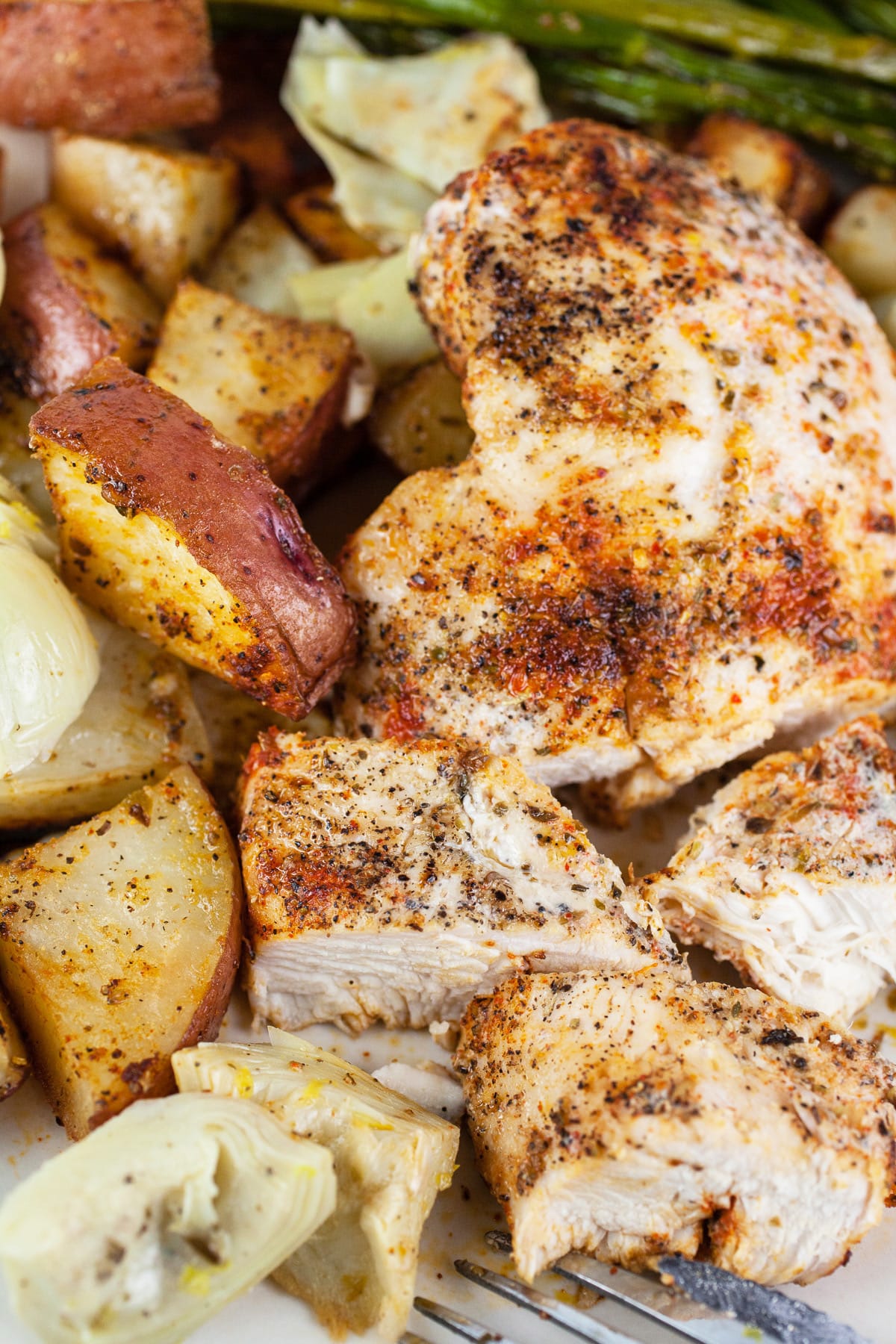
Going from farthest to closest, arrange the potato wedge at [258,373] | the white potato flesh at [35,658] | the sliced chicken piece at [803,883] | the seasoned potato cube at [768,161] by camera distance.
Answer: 1. the seasoned potato cube at [768,161]
2. the potato wedge at [258,373]
3. the sliced chicken piece at [803,883]
4. the white potato flesh at [35,658]

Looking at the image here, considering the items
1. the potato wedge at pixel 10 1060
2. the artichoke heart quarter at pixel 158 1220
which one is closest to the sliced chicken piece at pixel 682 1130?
the artichoke heart quarter at pixel 158 1220

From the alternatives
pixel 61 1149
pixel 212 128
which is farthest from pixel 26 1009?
pixel 212 128

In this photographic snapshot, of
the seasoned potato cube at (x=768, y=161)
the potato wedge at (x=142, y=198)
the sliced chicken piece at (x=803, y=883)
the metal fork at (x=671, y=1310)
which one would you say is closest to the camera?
the metal fork at (x=671, y=1310)

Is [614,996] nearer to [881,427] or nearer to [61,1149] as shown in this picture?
[61,1149]

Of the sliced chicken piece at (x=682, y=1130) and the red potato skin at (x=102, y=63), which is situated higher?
the red potato skin at (x=102, y=63)

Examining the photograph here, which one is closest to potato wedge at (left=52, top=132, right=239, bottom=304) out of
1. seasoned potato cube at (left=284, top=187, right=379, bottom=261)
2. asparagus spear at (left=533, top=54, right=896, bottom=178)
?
seasoned potato cube at (left=284, top=187, right=379, bottom=261)

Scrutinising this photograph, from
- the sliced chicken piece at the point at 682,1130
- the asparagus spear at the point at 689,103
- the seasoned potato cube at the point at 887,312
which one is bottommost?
the sliced chicken piece at the point at 682,1130

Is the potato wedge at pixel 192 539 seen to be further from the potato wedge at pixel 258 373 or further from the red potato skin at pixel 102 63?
the red potato skin at pixel 102 63
